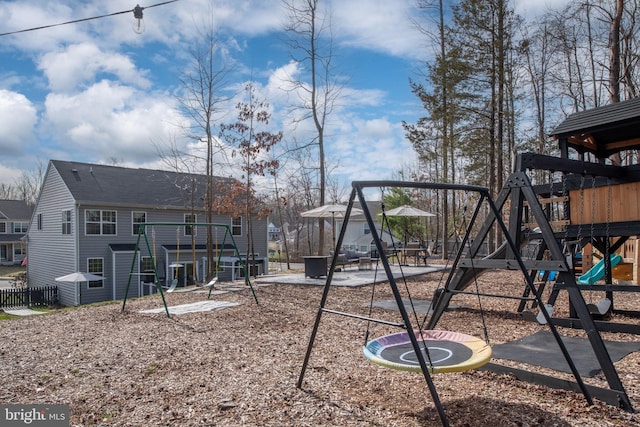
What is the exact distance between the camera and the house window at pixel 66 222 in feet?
66.5

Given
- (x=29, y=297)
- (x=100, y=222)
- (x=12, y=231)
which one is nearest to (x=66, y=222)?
(x=100, y=222)

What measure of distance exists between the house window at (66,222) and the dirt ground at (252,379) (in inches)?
565

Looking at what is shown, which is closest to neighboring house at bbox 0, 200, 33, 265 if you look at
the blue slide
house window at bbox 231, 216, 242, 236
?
house window at bbox 231, 216, 242, 236

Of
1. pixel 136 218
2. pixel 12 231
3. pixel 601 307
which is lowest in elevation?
pixel 601 307

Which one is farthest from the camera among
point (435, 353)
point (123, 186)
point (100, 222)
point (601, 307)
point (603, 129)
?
point (123, 186)

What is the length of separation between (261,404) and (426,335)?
1.65m

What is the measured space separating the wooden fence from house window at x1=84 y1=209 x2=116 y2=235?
11.5 feet

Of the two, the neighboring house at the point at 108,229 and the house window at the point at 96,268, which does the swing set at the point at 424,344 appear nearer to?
the neighboring house at the point at 108,229

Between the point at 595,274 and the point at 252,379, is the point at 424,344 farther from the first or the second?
the point at 595,274

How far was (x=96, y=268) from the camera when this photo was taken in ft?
66.4

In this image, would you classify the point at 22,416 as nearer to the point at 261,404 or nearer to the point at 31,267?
the point at 261,404

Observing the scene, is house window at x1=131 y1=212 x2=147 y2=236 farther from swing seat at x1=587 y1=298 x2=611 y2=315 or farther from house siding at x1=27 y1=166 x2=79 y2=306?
swing seat at x1=587 y1=298 x2=611 y2=315

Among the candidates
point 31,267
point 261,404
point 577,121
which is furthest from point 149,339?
point 31,267

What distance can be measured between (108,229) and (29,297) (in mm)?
4302
